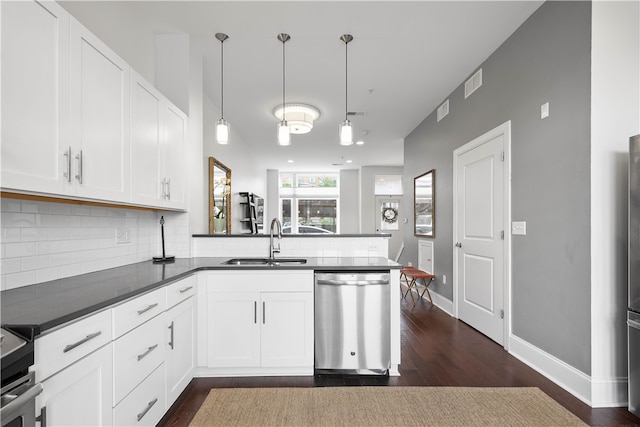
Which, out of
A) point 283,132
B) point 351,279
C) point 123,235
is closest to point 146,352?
point 123,235

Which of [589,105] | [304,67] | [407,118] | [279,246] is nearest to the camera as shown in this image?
[589,105]

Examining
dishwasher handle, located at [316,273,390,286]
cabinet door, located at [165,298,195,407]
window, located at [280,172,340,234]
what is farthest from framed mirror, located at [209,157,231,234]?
window, located at [280,172,340,234]

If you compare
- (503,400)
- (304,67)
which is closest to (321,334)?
(503,400)

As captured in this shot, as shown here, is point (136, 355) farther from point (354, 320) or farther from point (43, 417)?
point (354, 320)

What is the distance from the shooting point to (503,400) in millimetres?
2094

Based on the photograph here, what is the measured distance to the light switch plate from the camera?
269 cm

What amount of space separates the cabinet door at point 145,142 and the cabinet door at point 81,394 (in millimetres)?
1080

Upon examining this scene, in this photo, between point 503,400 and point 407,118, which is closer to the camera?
point 503,400

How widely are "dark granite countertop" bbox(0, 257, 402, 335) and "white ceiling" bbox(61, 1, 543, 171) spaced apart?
5.50ft

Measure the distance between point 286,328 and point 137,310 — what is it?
1112mm

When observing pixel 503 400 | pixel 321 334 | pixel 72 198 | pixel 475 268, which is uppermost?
pixel 72 198

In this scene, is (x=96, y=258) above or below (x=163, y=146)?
below

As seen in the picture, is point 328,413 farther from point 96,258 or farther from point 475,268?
point 475,268

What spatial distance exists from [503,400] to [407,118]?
169 inches
